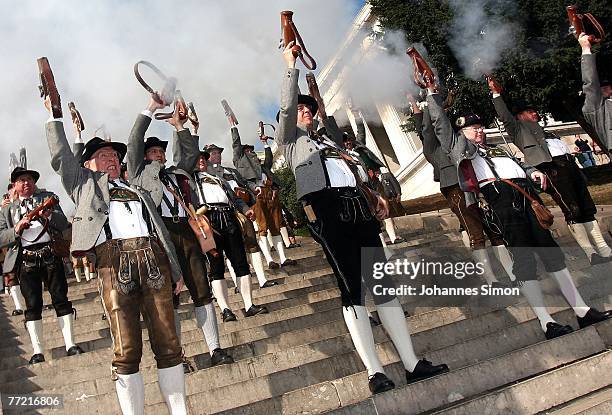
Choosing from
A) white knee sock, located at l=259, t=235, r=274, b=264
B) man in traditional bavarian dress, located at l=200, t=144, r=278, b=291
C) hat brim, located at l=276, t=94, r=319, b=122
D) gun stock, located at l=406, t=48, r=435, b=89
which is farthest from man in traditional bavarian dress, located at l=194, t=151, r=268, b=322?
white knee sock, located at l=259, t=235, r=274, b=264

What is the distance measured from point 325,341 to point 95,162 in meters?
2.81

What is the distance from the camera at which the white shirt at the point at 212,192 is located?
783 centimetres

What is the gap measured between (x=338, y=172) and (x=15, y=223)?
4.71 meters

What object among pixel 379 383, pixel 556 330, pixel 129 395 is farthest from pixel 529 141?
pixel 129 395

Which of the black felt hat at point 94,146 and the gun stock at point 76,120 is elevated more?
the gun stock at point 76,120

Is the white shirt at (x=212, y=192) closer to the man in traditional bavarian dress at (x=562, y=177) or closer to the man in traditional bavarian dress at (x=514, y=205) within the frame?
the man in traditional bavarian dress at (x=514, y=205)

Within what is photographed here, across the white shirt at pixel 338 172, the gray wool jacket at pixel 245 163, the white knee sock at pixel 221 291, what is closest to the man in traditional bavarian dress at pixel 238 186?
the gray wool jacket at pixel 245 163

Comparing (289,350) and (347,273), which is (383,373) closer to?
(347,273)

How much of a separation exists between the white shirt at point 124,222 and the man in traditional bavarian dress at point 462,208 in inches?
160

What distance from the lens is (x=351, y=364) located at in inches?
209

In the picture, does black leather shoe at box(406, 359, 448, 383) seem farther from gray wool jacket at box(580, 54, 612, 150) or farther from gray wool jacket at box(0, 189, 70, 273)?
gray wool jacket at box(0, 189, 70, 273)

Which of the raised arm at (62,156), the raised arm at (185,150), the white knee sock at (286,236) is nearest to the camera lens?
the raised arm at (62,156)

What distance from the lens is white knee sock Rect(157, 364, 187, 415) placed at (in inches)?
169

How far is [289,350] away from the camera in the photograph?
219 inches
